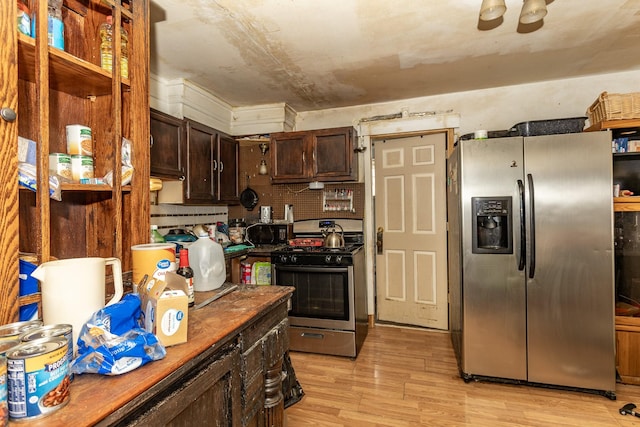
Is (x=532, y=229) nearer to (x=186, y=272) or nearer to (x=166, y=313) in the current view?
(x=186, y=272)

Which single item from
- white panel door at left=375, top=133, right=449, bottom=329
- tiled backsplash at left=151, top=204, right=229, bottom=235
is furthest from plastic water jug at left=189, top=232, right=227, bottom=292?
white panel door at left=375, top=133, right=449, bottom=329

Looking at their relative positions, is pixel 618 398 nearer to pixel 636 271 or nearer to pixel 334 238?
pixel 636 271

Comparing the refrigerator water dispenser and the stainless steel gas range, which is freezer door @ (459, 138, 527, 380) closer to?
the refrigerator water dispenser

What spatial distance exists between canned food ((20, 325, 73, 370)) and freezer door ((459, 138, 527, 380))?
7.69 feet

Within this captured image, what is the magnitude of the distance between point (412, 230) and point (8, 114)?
131 inches

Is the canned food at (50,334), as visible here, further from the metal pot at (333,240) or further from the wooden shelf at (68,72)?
the metal pot at (333,240)

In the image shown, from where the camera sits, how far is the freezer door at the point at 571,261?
2232 mm

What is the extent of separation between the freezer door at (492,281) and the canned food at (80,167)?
7.36ft

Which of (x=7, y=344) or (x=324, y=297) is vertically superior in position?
(x=7, y=344)

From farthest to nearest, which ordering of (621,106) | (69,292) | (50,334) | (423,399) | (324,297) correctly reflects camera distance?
(324,297) < (621,106) < (423,399) < (69,292) < (50,334)

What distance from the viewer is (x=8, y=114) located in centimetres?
87

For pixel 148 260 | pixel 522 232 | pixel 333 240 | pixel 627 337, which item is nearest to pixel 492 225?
pixel 522 232

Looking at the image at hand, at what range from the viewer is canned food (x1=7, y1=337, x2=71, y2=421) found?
60 cm

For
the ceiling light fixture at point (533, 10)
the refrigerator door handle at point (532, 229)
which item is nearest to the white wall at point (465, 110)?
the refrigerator door handle at point (532, 229)
